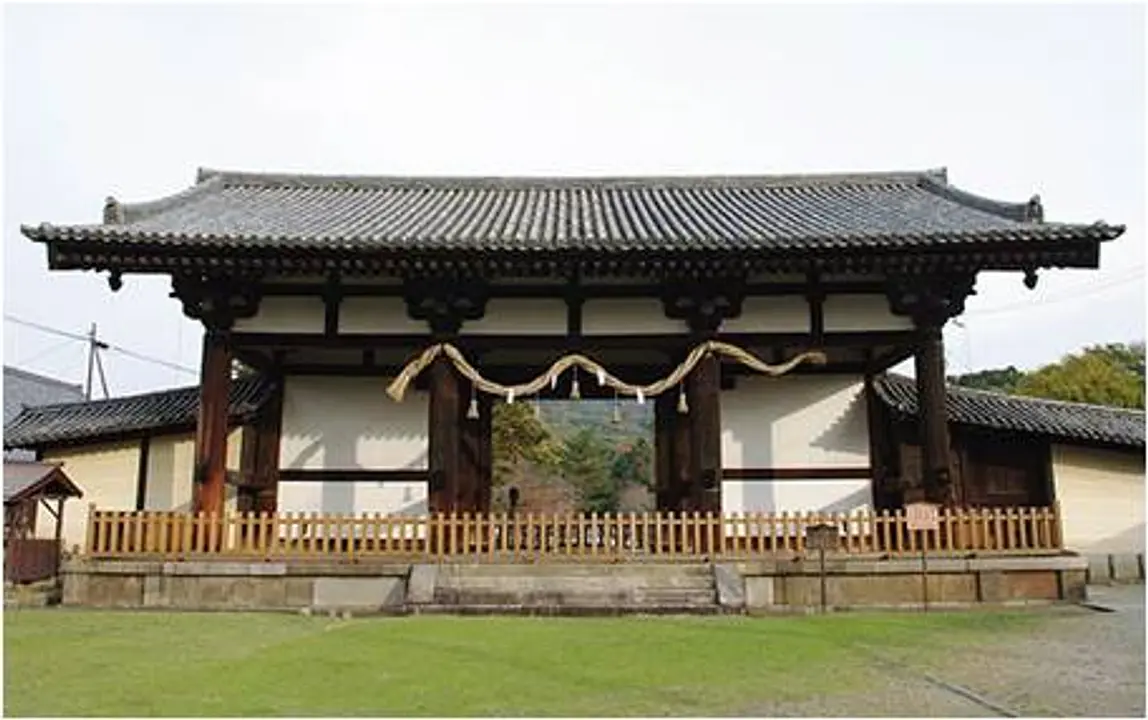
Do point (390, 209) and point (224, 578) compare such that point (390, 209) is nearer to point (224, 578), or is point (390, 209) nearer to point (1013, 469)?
point (224, 578)

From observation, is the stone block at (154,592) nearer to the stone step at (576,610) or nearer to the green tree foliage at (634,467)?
the stone step at (576,610)

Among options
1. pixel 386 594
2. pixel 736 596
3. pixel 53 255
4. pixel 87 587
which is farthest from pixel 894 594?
pixel 53 255

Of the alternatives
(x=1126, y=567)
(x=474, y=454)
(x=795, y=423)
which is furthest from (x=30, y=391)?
(x=1126, y=567)

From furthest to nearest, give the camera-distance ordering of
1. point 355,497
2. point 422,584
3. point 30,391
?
point 30,391, point 355,497, point 422,584

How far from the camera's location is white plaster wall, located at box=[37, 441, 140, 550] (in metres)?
17.2

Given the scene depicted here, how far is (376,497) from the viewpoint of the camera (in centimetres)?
1481

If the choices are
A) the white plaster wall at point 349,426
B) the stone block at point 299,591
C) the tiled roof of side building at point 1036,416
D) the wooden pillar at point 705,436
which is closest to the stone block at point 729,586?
the wooden pillar at point 705,436

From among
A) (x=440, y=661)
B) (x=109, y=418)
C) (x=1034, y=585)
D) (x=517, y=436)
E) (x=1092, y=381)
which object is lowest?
(x=440, y=661)

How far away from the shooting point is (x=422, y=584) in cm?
1129

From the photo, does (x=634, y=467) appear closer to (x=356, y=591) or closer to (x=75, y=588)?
(x=356, y=591)

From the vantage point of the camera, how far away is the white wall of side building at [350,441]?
14812 mm

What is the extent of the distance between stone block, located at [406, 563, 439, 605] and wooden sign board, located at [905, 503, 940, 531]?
5924mm

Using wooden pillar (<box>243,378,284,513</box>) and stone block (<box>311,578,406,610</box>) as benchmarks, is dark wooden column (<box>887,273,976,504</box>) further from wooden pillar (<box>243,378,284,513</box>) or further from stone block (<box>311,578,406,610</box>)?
wooden pillar (<box>243,378,284,513</box>)

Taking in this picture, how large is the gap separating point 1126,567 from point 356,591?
14.4 meters
